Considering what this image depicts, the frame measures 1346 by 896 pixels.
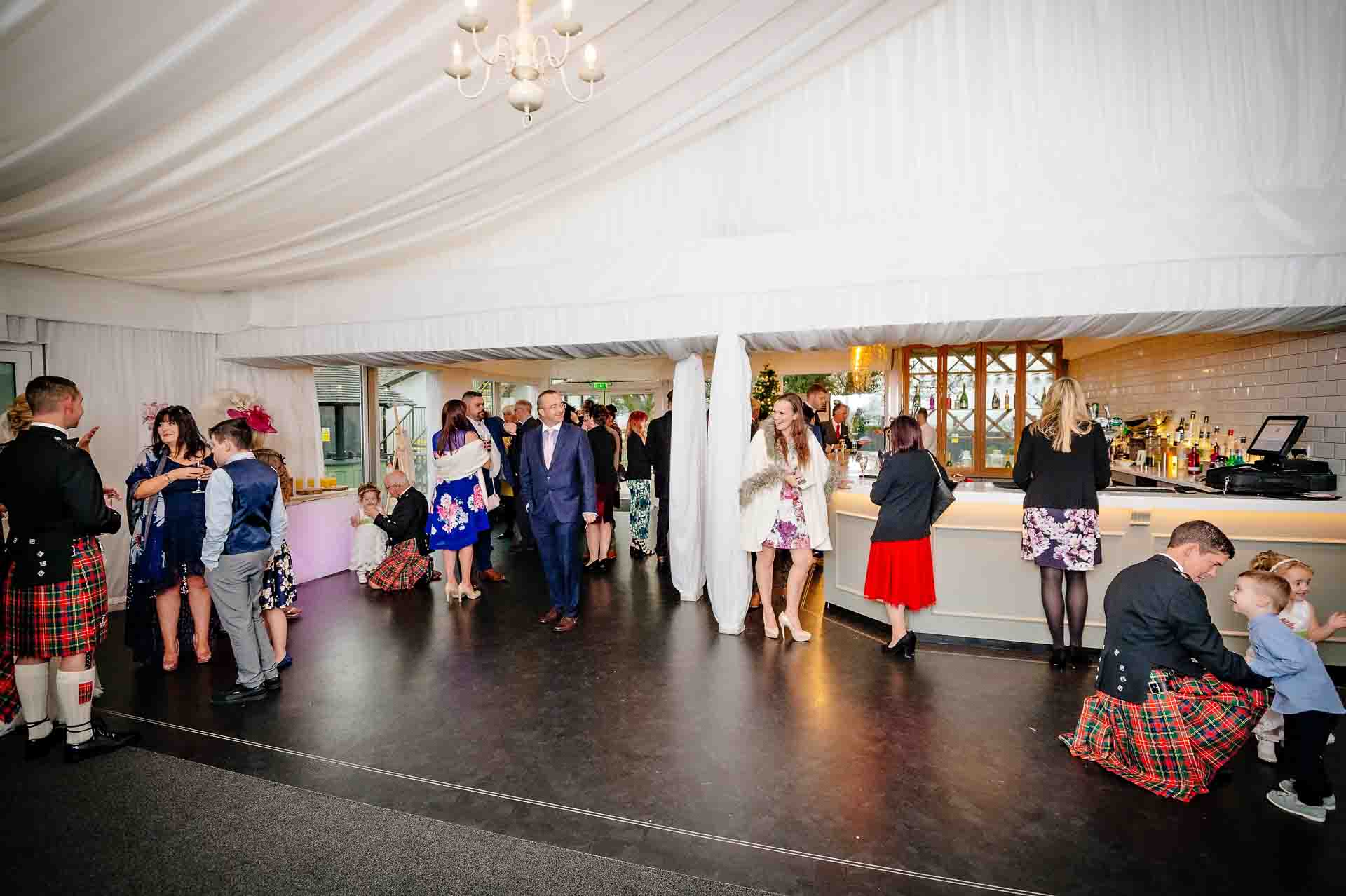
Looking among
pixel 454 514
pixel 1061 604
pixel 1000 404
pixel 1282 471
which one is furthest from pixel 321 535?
pixel 1000 404

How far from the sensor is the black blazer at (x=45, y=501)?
119 inches

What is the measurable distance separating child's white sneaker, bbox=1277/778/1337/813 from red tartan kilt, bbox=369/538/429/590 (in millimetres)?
6140

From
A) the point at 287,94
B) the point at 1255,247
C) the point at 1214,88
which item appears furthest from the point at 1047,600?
the point at 287,94

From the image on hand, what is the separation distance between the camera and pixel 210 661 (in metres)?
4.45

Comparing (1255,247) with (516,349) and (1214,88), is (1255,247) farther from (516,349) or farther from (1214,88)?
Answer: (516,349)

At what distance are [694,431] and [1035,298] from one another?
2.71 m

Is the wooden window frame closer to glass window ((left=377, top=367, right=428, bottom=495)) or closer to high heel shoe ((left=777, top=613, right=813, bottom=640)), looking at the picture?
high heel shoe ((left=777, top=613, right=813, bottom=640))

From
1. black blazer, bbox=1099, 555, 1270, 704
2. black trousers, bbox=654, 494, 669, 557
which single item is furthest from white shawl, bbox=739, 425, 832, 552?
black trousers, bbox=654, 494, 669, 557

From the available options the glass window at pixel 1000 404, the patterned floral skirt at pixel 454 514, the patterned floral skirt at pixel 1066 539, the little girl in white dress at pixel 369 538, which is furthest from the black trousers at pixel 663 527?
the glass window at pixel 1000 404

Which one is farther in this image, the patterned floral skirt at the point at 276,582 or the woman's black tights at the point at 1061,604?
the woman's black tights at the point at 1061,604

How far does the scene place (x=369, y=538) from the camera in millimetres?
6719

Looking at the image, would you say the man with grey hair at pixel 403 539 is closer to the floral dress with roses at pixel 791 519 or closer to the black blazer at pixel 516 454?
the black blazer at pixel 516 454

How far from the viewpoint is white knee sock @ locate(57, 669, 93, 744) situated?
3137 millimetres

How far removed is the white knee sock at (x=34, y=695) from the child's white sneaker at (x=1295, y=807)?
553cm
